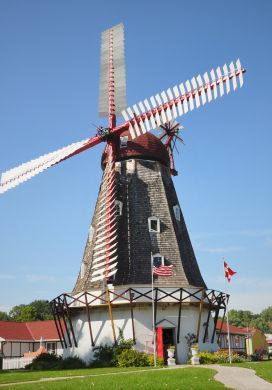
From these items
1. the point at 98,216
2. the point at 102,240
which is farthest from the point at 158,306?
the point at 98,216

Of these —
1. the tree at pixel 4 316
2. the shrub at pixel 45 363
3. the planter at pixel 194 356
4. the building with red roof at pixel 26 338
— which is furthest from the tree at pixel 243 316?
the planter at pixel 194 356

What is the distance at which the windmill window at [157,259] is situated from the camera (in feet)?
90.0

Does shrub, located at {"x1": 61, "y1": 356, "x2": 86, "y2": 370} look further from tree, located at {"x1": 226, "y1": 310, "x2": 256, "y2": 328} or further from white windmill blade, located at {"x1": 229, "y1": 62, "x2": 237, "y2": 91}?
tree, located at {"x1": 226, "y1": 310, "x2": 256, "y2": 328}

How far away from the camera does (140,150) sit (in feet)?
102

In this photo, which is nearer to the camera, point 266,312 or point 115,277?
point 115,277

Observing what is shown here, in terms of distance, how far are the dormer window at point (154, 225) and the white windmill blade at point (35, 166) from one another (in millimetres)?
6271

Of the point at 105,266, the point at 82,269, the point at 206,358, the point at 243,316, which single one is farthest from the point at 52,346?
the point at 243,316

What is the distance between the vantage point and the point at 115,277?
88.0 ft

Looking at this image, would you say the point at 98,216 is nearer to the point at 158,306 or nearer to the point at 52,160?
the point at 52,160

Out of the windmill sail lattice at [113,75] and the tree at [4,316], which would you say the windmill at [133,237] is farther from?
the tree at [4,316]

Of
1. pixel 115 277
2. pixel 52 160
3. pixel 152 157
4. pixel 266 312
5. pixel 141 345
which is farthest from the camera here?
pixel 266 312

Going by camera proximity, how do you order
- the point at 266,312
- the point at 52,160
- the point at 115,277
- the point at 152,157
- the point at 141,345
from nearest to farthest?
the point at 141,345
the point at 115,277
the point at 52,160
the point at 152,157
the point at 266,312

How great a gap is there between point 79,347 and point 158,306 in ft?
16.8

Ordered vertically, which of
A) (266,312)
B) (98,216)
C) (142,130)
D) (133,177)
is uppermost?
(142,130)
